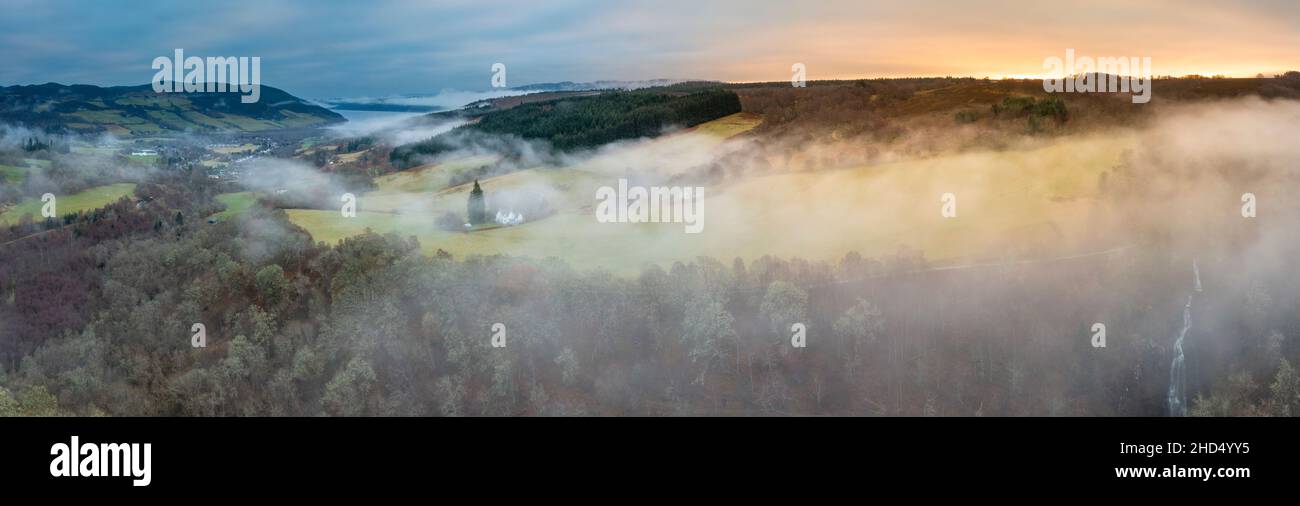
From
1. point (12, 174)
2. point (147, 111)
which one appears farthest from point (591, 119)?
point (147, 111)

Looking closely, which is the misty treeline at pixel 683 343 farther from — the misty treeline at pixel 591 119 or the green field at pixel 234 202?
the misty treeline at pixel 591 119

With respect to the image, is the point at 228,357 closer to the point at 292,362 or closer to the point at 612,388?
the point at 292,362

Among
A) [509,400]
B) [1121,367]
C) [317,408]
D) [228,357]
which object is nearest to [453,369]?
[509,400]

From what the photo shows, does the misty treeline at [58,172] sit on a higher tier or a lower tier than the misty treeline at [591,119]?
lower

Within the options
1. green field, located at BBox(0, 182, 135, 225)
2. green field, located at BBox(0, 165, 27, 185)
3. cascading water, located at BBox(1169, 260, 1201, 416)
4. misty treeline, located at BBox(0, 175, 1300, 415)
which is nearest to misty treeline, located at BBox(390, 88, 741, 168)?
green field, located at BBox(0, 182, 135, 225)

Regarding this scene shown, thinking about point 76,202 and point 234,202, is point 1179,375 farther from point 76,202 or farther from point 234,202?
point 76,202

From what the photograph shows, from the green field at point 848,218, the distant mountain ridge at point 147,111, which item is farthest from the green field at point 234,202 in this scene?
the distant mountain ridge at point 147,111
